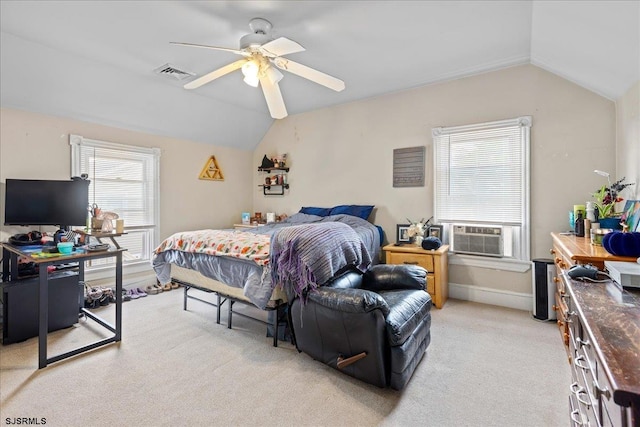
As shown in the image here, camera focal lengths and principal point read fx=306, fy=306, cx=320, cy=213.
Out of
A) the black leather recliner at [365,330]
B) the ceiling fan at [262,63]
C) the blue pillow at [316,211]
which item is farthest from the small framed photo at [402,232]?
the ceiling fan at [262,63]

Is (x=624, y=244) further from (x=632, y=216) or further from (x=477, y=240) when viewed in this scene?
(x=477, y=240)

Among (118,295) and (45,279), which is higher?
(45,279)

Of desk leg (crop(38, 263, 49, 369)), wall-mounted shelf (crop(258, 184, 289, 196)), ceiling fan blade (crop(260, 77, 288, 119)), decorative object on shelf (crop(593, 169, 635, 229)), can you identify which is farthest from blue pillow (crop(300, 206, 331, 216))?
desk leg (crop(38, 263, 49, 369))

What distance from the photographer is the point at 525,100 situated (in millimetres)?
3445

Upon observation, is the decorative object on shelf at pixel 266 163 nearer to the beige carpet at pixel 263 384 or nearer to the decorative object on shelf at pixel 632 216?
the beige carpet at pixel 263 384

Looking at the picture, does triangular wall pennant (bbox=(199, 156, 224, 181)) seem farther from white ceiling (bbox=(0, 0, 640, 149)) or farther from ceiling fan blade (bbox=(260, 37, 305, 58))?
ceiling fan blade (bbox=(260, 37, 305, 58))

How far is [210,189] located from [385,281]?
146 inches

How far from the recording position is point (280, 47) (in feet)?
7.73

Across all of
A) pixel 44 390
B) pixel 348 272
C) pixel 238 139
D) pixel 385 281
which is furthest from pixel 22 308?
pixel 238 139

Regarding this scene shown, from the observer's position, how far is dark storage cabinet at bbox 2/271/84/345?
2.67 metres

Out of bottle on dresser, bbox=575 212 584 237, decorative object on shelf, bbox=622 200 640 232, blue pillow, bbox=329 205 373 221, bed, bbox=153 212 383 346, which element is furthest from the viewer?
blue pillow, bbox=329 205 373 221

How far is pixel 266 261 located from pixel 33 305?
220 cm

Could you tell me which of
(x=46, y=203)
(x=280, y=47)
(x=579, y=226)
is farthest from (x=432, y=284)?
(x=46, y=203)

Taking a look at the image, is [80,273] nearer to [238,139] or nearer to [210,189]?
[210,189]
